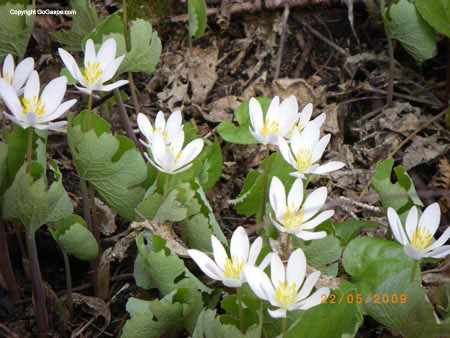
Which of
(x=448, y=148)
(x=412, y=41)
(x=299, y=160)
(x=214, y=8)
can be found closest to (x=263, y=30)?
(x=214, y=8)

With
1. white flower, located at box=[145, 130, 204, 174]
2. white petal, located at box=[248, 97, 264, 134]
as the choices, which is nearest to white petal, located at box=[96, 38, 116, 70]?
white flower, located at box=[145, 130, 204, 174]

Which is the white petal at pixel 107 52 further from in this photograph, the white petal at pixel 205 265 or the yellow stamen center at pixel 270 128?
the white petal at pixel 205 265

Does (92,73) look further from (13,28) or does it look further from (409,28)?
(409,28)

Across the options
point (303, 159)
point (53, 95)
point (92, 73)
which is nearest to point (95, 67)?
point (92, 73)

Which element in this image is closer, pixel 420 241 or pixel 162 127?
pixel 420 241

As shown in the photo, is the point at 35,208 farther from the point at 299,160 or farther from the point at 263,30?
the point at 263,30

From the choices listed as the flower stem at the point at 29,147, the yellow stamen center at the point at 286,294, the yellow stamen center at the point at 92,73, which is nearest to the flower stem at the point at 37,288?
the flower stem at the point at 29,147
